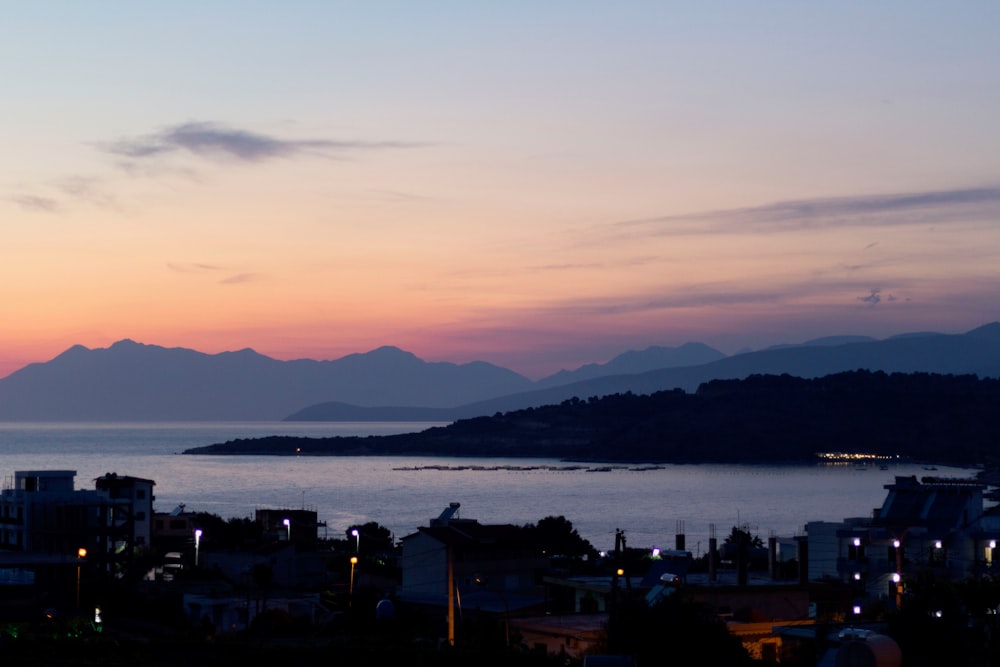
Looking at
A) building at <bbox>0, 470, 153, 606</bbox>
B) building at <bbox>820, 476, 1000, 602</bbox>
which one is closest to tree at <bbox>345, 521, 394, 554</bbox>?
building at <bbox>0, 470, 153, 606</bbox>

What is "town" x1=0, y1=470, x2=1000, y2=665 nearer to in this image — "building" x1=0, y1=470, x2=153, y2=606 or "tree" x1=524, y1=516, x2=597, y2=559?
"building" x1=0, y1=470, x2=153, y2=606

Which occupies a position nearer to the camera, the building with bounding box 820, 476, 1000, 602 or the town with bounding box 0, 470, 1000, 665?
the town with bounding box 0, 470, 1000, 665

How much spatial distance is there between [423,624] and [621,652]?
818 cm

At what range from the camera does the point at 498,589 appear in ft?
106

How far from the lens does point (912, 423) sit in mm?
195875

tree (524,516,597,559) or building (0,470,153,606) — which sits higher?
building (0,470,153,606)

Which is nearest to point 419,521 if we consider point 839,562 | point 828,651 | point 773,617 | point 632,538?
point 632,538

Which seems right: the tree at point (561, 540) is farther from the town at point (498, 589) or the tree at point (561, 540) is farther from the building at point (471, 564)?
the building at point (471, 564)

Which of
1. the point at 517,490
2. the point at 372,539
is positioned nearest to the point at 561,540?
the point at 372,539

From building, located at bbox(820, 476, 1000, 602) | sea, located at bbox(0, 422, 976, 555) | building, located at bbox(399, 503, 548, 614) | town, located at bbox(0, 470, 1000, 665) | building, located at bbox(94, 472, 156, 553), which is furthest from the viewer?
sea, located at bbox(0, 422, 976, 555)

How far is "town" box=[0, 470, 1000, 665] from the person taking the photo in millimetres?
18391

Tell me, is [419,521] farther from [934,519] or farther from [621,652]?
[621,652]

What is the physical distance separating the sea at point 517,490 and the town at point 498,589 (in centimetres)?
1790

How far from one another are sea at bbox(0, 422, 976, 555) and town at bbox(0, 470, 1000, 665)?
17.9 meters
